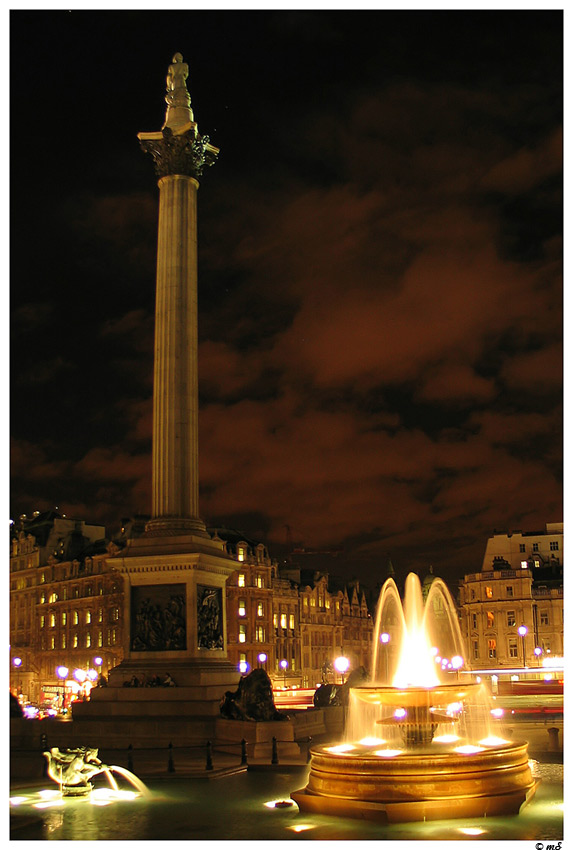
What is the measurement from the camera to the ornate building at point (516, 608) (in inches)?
4414

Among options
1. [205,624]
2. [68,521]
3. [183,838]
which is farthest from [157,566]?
[68,521]

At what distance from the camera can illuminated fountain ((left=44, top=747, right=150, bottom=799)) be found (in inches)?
842

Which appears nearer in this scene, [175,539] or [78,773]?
[78,773]

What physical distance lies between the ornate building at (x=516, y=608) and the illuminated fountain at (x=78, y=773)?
9226cm

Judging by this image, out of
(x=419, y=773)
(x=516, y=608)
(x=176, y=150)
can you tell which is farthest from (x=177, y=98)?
(x=516, y=608)

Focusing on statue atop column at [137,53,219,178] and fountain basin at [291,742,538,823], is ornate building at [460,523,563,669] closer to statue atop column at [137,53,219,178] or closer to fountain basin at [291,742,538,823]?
statue atop column at [137,53,219,178]

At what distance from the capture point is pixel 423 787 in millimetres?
17344

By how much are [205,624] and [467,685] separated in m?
16.5

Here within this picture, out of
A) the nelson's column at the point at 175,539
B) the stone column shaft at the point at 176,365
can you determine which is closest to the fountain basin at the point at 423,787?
the nelson's column at the point at 175,539

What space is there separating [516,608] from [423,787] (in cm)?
10027

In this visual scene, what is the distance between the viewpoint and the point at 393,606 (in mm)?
154750

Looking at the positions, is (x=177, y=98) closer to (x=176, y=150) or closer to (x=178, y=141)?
(x=178, y=141)

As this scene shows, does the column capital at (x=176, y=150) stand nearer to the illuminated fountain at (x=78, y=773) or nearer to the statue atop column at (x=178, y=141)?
the statue atop column at (x=178, y=141)

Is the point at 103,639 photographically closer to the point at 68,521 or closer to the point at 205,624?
the point at 68,521
